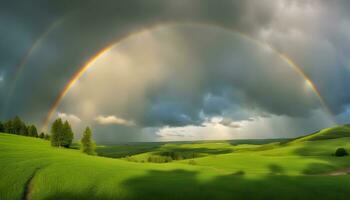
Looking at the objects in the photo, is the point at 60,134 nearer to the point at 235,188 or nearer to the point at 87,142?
the point at 87,142

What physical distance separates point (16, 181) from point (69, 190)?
9.15m

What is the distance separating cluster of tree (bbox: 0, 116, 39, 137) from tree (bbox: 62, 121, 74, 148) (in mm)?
57163

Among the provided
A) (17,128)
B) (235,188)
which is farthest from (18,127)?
(235,188)

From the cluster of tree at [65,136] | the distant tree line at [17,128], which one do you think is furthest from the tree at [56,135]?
the distant tree line at [17,128]

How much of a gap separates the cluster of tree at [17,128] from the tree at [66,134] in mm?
57163

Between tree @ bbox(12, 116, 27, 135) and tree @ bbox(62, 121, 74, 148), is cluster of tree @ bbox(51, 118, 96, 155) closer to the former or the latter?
tree @ bbox(62, 121, 74, 148)

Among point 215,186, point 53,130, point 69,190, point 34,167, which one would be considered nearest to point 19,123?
point 53,130

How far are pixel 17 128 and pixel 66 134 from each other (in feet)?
202

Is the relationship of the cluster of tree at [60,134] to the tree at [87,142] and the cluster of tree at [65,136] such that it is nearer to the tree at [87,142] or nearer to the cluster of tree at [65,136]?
the cluster of tree at [65,136]

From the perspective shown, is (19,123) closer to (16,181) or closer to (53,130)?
(53,130)

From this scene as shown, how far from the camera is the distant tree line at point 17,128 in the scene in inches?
5858

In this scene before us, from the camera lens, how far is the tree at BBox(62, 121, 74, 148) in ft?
357

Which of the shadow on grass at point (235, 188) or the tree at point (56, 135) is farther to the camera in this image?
the tree at point (56, 135)

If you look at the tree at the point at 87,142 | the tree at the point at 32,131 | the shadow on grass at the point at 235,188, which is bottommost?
the shadow on grass at the point at 235,188
